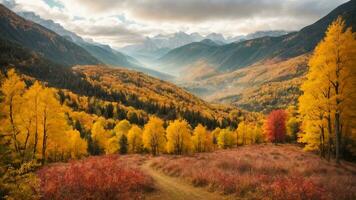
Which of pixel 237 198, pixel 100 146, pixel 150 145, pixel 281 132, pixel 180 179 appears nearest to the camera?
pixel 237 198

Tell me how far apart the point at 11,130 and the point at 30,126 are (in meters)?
3.06

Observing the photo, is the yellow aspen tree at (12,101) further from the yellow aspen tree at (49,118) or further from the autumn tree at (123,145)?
the autumn tree at (123,145)

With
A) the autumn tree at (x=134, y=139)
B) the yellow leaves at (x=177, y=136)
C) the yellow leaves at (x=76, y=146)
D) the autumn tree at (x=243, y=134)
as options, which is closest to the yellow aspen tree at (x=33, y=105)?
the yellow leaves at (x=76, y=146)

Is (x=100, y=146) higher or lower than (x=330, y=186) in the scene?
lower

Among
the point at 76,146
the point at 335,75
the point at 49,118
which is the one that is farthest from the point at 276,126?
the point at 49,118

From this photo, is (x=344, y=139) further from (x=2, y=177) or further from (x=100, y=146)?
(x=100, y=146)

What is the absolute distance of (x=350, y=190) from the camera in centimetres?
1467

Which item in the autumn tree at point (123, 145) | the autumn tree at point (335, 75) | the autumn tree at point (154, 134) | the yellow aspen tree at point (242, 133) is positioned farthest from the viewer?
the yellow aspen tree at point (242, 133)

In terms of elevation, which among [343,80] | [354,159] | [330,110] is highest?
[343,80]

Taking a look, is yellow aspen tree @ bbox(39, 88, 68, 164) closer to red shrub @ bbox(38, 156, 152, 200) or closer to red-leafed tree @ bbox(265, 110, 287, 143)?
red shrub @ bbox(38, 156, 152, 200)

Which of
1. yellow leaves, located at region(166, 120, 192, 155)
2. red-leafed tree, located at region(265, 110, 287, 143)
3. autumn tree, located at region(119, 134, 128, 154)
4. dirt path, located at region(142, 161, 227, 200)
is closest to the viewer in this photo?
dirt path, located at region(142, 161, 227, 200)

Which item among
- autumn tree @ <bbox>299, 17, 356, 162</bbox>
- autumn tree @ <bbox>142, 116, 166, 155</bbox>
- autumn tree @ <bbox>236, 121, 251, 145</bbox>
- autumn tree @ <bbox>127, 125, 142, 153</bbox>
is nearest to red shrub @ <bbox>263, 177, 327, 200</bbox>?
autumn tree @ <bbox>299, 17, 356, 162</bbox>

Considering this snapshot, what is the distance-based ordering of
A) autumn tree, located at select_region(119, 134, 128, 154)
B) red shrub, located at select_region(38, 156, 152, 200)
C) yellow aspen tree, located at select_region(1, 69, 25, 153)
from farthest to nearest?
autumn tree, located at select_region(119, 134, 128, 154), yellow aspen tree, located at select_region(1, 69, 25, 153), red shrub, located at select_region(38, 156, 152, 200)

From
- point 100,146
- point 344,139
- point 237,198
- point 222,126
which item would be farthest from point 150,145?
point 222,126
